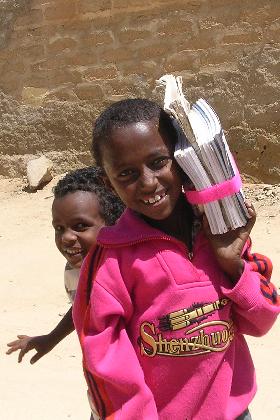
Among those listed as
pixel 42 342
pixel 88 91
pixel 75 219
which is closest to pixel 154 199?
pixel 75 219

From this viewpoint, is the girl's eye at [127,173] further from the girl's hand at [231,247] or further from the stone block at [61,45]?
the stone block at [61,45]

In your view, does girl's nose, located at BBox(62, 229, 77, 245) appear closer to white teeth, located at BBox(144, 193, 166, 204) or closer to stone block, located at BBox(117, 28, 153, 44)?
white teeth, located at BBox(144, 193, 166, 204)

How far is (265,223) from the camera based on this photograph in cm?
575

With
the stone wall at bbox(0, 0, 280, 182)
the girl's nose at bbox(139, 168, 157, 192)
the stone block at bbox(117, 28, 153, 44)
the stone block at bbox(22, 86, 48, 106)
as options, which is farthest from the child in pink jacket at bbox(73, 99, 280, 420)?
the stone block at bbox(22, 86, 48, 106)

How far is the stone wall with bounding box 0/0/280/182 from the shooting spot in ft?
21.2

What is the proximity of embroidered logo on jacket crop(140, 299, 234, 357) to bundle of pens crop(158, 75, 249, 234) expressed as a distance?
0.66 ft

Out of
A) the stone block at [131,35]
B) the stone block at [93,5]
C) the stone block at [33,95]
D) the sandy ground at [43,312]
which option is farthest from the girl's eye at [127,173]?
the stone block at [33,95]

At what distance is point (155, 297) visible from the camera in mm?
1686

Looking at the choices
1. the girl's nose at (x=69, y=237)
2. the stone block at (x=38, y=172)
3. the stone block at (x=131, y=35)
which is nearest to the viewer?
the girl's nose at (x=69, y=237)

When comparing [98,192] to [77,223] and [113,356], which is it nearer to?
[77,223]

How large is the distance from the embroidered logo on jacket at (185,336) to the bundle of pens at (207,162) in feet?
0.66

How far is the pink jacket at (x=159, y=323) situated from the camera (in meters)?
1.64

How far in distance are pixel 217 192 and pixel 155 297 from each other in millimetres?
289

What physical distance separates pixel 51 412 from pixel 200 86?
158 inches
